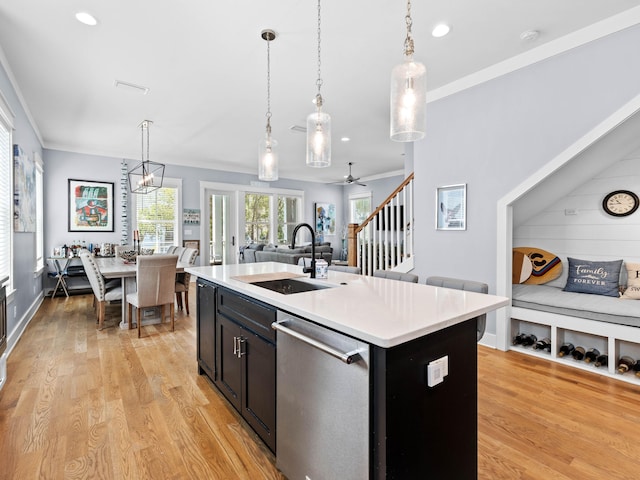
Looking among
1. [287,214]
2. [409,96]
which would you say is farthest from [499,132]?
[287,214]

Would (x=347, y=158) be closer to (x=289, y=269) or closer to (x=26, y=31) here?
(x=289, y=269)

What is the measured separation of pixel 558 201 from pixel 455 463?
3.23 metres

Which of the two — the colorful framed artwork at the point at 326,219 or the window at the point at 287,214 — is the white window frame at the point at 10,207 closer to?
the window at the point at 287,214

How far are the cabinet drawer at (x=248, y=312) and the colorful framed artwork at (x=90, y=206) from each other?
5508 millimetres

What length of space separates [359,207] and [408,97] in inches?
341

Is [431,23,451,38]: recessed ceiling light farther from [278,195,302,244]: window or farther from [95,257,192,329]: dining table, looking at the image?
[278,195,302,244]: window

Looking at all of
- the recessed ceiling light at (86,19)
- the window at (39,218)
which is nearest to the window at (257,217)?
the window at (39,218)

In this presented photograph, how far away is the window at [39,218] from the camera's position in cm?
525

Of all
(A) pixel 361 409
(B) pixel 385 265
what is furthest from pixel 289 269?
(B) pixel 385 265

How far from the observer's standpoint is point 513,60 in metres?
3.00

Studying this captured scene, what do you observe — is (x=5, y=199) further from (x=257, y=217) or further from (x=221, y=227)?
(x=257, y=217)

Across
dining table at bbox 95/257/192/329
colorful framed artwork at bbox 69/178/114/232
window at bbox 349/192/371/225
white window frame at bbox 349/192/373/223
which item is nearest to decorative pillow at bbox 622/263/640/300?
dining table at bbox 95/257/192/329

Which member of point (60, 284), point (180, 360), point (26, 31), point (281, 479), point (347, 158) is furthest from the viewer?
point (347, 158)

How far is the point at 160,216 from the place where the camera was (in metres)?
7.08
